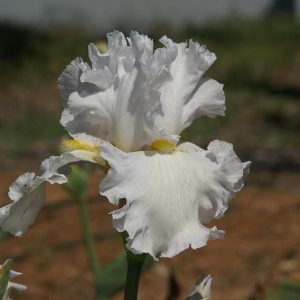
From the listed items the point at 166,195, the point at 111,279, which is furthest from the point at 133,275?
the point at 111,279

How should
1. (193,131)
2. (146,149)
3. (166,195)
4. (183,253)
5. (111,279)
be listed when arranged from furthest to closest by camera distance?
(193,131) < (183,253) < (111,279) < (146,149) < (166,195)

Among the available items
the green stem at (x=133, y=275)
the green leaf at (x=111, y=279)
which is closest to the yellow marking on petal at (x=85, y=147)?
the green stem at (x=133, y=275)

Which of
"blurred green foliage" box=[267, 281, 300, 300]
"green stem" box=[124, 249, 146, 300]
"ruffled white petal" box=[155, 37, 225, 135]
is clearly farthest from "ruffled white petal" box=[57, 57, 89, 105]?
"blurred green foliage" box=[267, 281, 300, 300]

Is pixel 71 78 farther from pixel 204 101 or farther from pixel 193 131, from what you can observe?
pixel 193 131

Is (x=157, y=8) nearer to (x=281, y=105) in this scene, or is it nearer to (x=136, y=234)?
(x=281, y=105)

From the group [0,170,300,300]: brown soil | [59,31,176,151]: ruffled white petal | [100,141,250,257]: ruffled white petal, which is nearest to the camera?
[100,141,250,257]: ruffled white petal

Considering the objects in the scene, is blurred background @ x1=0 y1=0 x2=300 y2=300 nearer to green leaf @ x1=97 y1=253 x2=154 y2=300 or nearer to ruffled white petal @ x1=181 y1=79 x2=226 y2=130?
ruffled white petal @ x1=181 y1=79 x2=226 y2=130
